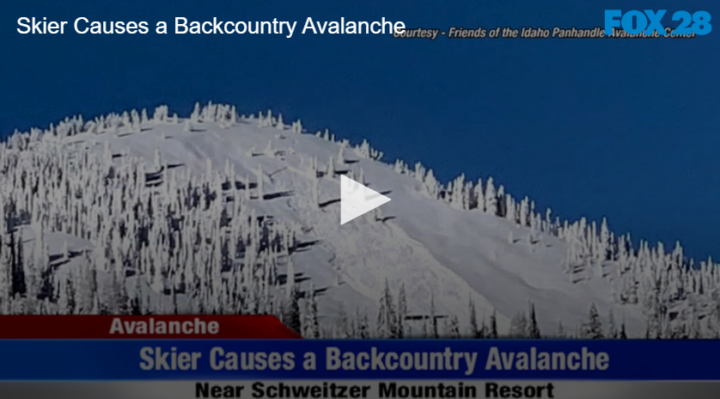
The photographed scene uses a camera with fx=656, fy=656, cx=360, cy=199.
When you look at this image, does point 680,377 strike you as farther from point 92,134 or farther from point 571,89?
point 92,134

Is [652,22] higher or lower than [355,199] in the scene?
higher

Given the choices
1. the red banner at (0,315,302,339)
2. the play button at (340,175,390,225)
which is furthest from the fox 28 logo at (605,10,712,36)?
the red banner at (0,315,302,339)

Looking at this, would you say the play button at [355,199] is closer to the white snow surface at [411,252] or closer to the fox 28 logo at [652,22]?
the white snow surface at [411,252]

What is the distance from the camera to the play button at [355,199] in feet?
7.14

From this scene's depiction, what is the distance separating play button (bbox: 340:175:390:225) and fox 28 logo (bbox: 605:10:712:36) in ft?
3.10

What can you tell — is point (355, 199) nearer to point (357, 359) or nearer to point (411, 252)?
point (411, 252)

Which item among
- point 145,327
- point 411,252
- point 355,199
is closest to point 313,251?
point 355,199

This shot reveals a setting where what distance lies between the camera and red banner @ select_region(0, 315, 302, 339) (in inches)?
86.1

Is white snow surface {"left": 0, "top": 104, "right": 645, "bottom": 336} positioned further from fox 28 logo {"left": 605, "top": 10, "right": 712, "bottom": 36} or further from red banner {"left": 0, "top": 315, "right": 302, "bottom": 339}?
fox 28 logo {"left": 605, "top": 10, "right": 712, "bottom": 36}

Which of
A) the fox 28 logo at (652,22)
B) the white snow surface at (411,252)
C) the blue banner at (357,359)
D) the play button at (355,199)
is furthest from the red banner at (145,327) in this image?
the fox 28 logo at (652,22)

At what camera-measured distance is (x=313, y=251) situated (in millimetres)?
2180

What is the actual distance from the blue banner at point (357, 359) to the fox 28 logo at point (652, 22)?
104 cm

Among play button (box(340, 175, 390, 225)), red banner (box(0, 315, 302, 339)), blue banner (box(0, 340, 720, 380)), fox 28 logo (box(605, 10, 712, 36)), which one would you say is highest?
fox 28 logo (box(605, 10, 712, 36))

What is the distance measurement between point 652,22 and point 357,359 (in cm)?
150
